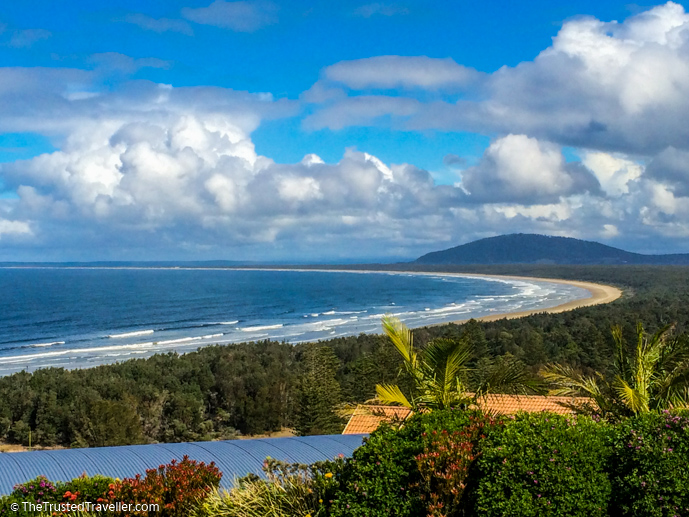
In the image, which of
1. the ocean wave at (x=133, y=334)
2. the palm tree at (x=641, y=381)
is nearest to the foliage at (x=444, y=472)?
the palm tree at (x=641, y=381)

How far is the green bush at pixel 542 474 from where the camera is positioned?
5.43 metres

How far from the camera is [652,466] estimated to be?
219 inches

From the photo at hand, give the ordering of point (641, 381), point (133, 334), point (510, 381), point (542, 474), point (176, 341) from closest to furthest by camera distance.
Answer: point (542, 474), point (510, 381), point (641, 381), point (176, 341), point (133, 334)

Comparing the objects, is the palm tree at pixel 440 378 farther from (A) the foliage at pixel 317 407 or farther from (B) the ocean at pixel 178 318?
(B) the ocean at pixel 178 318

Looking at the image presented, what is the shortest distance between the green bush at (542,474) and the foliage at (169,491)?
10.3ft

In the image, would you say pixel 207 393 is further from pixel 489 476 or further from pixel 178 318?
pixel 178 318

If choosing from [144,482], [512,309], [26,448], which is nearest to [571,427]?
[144,482]

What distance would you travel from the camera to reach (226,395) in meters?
25.4

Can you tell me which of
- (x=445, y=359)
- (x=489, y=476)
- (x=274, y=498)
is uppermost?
(x=445, y=359)

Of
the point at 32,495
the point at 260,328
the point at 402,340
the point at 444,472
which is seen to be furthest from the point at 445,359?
the point at 260,328

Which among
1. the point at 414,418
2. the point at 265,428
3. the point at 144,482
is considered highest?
the point at 414,418

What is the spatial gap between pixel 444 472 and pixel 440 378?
2.56 metres

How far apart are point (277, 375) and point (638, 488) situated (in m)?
23.2

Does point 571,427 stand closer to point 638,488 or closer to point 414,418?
point 638,488
